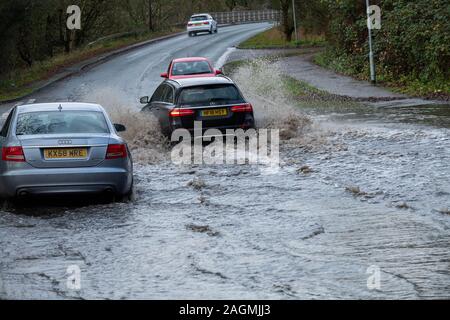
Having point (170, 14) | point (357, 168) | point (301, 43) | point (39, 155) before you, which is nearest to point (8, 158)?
point (39, 155)

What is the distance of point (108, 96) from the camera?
26797 millimetres

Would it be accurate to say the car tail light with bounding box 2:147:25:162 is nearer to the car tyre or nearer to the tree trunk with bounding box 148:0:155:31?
the car tyre

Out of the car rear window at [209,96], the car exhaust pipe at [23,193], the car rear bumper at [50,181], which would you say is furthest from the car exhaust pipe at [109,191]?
the car rear window at [209,96]

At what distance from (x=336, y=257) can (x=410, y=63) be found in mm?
A: 23002

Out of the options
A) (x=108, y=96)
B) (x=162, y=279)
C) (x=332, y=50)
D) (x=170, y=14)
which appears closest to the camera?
(x=162, y=279)

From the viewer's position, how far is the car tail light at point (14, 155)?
1122 centimetres

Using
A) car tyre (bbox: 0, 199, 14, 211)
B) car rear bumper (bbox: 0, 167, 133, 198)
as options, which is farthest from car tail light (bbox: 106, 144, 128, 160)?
car tyre (bbox: 0, 199, 14, 211)

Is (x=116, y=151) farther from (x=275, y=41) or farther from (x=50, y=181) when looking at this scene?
(x=275, y=41)

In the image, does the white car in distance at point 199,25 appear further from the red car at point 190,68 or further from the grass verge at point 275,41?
the red car at point 190,68

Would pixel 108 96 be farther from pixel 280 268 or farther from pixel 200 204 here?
pixel 280 268

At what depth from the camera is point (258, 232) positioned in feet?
32.7

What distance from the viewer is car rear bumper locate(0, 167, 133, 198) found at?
1112 cm

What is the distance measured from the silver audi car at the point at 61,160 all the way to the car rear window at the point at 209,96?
4842 millimetres

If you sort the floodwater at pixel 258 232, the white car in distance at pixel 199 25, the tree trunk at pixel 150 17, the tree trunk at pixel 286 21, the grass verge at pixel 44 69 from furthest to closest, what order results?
the tree trunk at pixel 150 17 → the white car in distance at pixel 199 25 → the tree trunk at pixel 286 21 → the grass verge at pixel 44 69 → the floodwater at pixel 258 232
